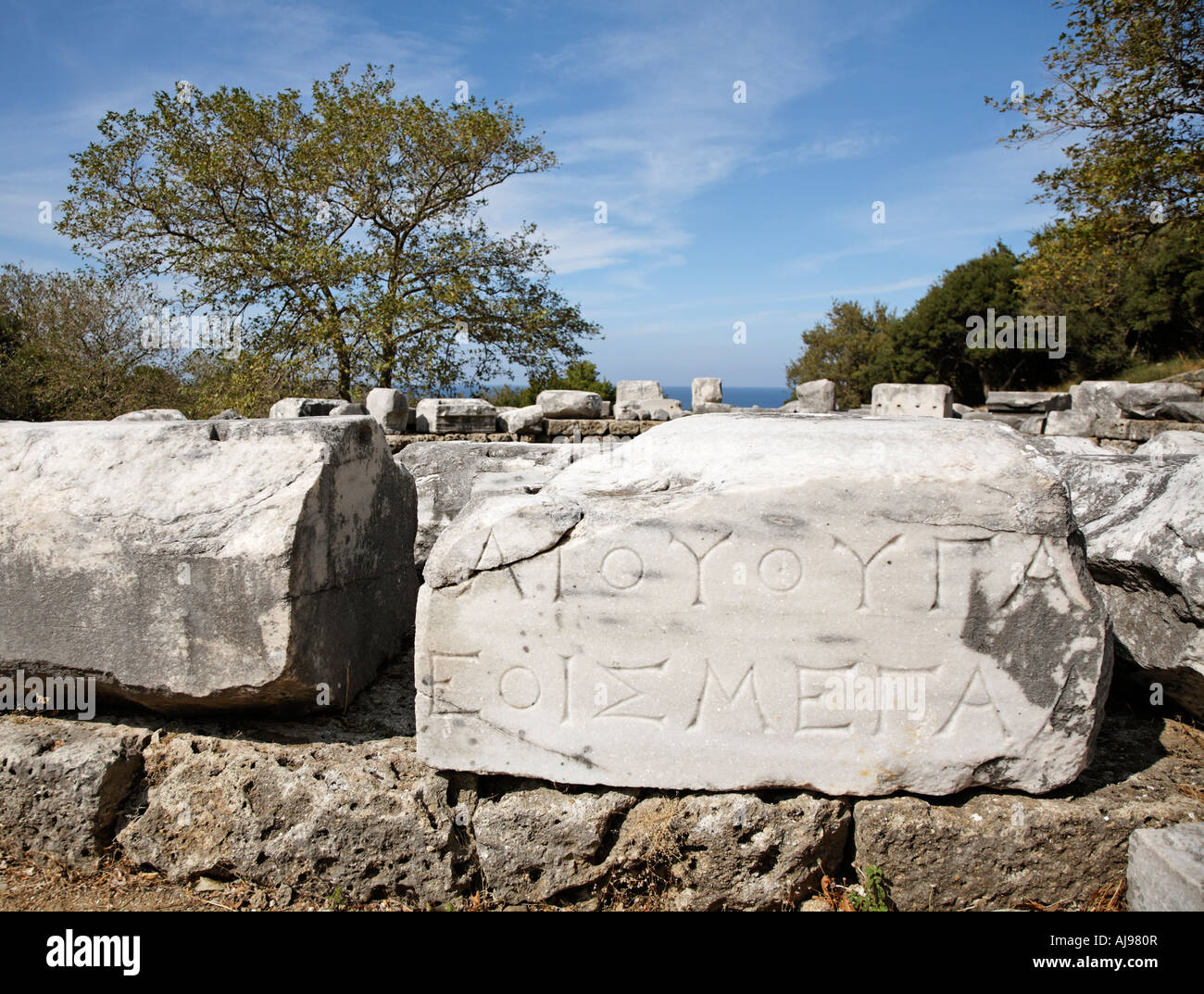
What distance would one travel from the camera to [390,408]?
905 centimetres

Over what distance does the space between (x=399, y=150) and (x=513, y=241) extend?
2.41 metres

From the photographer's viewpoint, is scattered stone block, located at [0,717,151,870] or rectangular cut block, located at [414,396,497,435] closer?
scattered stone block, located at [0,717,151,870]

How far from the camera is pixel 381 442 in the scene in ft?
7.82

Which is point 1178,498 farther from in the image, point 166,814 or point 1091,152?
point 1091,152

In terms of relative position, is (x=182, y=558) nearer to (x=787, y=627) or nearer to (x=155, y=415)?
(x=787, y=627)

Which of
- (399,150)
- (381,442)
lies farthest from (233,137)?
(381,442)

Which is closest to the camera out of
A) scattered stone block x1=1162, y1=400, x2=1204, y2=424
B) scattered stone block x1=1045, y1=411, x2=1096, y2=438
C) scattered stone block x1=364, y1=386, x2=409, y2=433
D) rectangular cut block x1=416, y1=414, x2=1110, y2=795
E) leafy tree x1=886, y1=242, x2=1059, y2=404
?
rectangular cut block x1=416, y1=414, x2=1110, y2=795

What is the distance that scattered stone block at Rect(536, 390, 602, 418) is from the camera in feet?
32.8

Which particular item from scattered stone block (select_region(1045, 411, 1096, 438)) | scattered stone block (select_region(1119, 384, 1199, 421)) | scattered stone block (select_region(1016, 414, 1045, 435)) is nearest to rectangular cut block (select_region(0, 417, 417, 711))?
scattered stone block (select_region(1045, 411, 1096, 438))

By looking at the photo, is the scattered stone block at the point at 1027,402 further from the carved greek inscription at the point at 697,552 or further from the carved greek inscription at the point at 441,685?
the carved greek inscription at the point at 441,685

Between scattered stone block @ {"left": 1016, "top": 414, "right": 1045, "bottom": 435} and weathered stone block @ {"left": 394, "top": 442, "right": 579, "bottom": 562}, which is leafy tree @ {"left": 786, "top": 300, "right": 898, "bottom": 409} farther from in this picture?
weathered stone block @ {"left": 394, "top": 442, "right": 579, "bottom": 562}

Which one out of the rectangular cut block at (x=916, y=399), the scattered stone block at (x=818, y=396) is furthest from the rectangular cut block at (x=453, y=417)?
the rectangular cut block at (x=916, y=399)

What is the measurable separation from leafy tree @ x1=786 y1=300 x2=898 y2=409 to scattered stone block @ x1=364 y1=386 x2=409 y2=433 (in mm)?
19161

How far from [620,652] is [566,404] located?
826 centimetres
